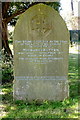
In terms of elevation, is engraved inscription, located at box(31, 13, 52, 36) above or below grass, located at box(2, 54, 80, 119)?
above

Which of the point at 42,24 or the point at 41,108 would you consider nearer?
the point at 41,108

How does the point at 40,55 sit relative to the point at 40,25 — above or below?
below

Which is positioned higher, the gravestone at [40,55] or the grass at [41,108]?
the gravestone at [40,55]

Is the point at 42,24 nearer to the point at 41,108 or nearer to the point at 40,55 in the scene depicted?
the point at 40,55

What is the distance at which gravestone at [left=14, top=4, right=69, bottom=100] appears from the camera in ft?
16.9

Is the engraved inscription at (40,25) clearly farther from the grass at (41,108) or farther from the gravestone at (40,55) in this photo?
the grass at (41,108)

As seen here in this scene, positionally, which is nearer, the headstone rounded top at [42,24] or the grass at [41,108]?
the grass at [41,108]

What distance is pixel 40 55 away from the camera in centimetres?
520

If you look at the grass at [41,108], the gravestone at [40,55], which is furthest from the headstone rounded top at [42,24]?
Answer: the grass at [41,108]

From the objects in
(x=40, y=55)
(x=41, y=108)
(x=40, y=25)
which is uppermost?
(x=40, y=25)

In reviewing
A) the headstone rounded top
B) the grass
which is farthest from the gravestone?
the grass

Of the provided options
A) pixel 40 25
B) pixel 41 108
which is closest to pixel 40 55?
pixel 40 25

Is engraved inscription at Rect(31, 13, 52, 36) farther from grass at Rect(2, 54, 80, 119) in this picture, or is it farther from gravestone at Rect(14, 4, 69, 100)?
grass at Rect(2, 54, 80, 119)

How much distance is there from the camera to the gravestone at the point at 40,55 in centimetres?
514
